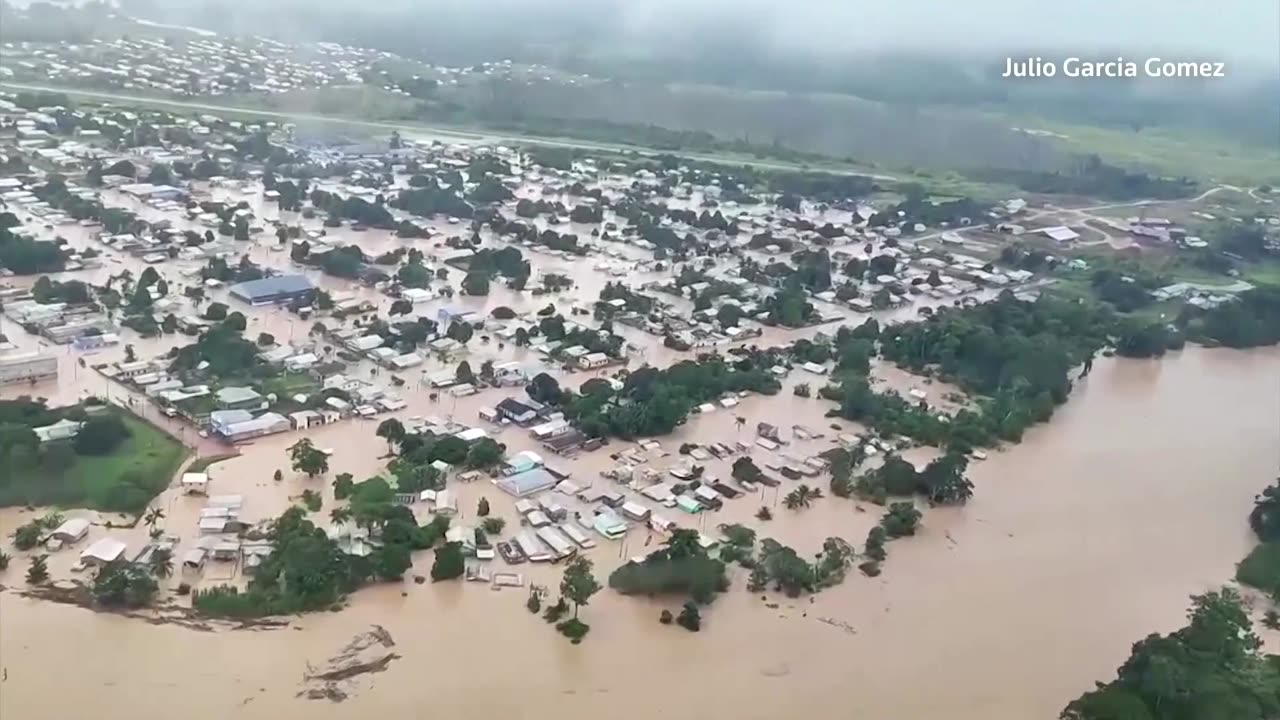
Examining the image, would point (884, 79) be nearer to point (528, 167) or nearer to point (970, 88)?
point (970, 88)

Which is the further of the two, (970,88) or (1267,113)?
(970,88)

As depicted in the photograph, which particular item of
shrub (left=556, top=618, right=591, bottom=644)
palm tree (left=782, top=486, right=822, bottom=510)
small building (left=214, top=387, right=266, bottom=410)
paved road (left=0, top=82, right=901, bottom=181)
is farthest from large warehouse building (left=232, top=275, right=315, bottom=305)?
paved road (left=0, top=82, right=901, bottom=181)

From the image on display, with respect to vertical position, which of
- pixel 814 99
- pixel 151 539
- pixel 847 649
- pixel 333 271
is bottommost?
pixel 847 649

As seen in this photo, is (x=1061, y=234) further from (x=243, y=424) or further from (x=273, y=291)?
(x=243, y=424)

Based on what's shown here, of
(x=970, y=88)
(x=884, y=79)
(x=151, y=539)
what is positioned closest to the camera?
(x=151, y=539)

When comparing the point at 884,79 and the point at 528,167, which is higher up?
the point at 884,79

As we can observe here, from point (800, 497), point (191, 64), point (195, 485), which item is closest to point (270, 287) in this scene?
point (195, 485)

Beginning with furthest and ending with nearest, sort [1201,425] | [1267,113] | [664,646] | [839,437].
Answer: [1267,113] < [1201,425] < [839,437] < [664,646]

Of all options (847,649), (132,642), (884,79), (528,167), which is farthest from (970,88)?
(132,642)
